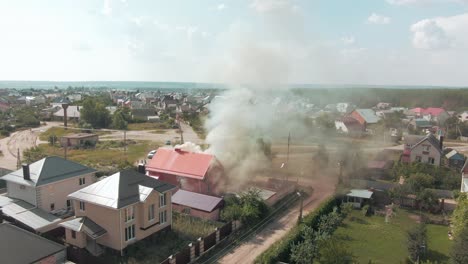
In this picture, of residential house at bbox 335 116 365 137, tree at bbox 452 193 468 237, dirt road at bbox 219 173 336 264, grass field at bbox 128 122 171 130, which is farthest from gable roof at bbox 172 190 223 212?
grass field at bbox 128 122 171 130

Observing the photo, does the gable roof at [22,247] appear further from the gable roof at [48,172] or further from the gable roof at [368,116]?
the gable roof at [368,116]

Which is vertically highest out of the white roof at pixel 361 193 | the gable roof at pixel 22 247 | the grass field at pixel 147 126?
the gable roof at pixel 22 247

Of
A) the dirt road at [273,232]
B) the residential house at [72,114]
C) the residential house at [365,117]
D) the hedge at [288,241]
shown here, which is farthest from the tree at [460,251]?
the residential house at [72,114]

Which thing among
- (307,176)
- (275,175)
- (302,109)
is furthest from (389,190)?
(302,109)

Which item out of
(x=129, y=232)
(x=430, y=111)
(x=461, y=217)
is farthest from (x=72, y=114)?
(x=461, y=217)

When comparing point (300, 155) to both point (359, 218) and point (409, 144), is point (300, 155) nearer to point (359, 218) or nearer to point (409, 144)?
point (409, 144)
